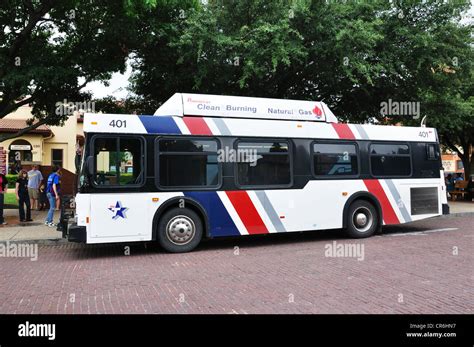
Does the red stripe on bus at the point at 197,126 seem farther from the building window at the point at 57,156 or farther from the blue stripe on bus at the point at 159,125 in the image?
the building window at the point at 57,156

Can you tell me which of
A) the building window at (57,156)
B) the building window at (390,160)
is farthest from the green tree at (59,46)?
the building window at (57,156)

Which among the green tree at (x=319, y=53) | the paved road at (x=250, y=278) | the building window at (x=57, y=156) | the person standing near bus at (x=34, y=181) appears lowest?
the paved road at (x=250, y=278)

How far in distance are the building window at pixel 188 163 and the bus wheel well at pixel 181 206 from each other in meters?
0.33

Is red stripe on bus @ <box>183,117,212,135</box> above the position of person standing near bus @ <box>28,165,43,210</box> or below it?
above

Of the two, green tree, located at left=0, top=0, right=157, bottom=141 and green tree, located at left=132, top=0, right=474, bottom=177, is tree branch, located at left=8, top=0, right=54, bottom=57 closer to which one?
green tree, located at left=0, top=0, right=157, bottom=141

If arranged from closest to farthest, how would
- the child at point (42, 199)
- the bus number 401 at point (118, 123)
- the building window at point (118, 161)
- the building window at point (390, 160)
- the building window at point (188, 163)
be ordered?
the building window at point (118, 161)
the bus number 401 at point (118, 123)
the building window at point (188, 163)
the building window at point (390, 160)
the child at point (42, 199)

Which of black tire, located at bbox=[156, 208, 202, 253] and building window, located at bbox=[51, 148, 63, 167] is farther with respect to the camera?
building window, located at bbox=[51, 148, 63, 167]

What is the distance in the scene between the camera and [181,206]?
8961 mm

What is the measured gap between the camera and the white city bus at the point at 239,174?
8.52 m

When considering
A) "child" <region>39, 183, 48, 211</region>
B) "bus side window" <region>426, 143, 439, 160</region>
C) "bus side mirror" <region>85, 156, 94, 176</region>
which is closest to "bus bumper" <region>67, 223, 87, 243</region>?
"bus side mirror" <region>85, 156, 94, 176</region>

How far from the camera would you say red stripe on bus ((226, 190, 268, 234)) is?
9383 millimetres

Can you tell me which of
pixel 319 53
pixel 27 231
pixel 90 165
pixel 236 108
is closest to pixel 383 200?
pixel 236 108

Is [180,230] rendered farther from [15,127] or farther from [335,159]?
[15,127]

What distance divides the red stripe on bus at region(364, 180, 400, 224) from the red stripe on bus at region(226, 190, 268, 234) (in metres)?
3.17
